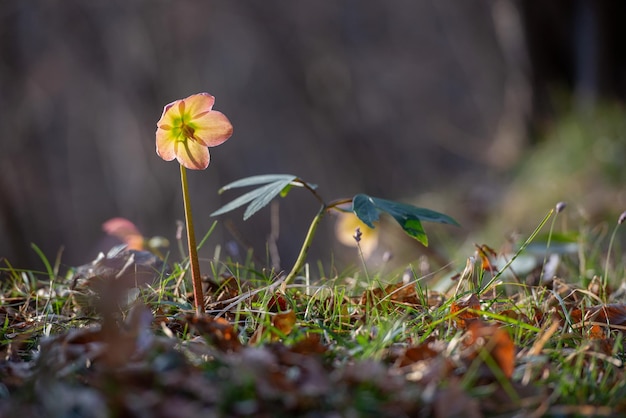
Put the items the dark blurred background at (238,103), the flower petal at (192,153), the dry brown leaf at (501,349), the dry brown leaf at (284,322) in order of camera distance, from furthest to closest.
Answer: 1. the dark blurred background at (238,103)
2. the flower petal at (192,153)
3. the dry brown leaf at (284,322)
4. the dry brown leaf at (501,349)

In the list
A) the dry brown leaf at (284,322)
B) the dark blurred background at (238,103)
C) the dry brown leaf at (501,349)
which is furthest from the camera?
the dark blurred background at (238,103)

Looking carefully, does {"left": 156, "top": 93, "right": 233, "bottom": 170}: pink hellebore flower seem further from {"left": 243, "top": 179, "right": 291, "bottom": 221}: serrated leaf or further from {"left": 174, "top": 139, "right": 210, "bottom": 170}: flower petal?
{"left": 243, "top": 179, "right": 291, "bottom": 221}: serrated leaf

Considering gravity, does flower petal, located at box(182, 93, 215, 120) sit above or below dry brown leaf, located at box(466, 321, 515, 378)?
above

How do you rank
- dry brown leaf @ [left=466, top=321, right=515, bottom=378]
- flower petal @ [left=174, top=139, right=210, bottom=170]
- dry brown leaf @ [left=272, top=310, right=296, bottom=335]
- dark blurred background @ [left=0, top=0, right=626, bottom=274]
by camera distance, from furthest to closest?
dark blurred background @ [left=0, top=0, right=626, bottom=274] < flower petal @ [left=174, top=139, right=210, bottom=170] < dry brown leaf @ [left=272, top=310, right=296, bottom=335] < dry brown leaf @ [left=466, top=321, right=515, bottom=378]

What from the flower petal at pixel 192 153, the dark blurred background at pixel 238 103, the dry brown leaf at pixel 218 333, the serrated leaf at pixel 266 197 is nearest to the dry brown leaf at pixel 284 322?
the dry brown leaf at pixel 218 333

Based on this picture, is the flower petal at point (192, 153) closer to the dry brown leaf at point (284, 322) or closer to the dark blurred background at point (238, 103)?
the dry brown leaf at point (284, 322)

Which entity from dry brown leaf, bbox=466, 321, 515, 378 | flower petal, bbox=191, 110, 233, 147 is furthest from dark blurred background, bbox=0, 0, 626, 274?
dry brown leaf, bbox=466, 321, 515, 378
